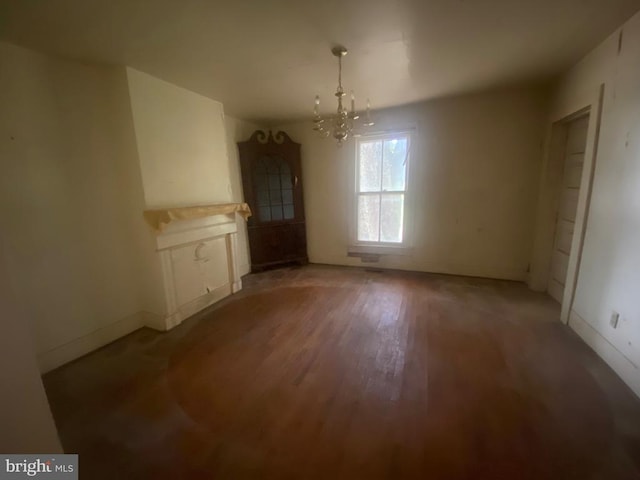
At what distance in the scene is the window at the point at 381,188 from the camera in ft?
12.3

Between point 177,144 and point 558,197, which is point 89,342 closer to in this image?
point 177,144

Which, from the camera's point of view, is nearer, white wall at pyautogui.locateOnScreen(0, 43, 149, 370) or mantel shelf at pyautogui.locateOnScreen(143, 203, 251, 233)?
white wall at pyautogui.locateOnScreen(0, 43, 149, 370)

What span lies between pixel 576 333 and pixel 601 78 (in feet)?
6.85

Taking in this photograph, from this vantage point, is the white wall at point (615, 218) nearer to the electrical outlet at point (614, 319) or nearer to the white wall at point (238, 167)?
the electrical outlet at point (614, 319)

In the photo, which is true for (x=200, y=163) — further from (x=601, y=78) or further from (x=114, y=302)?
(x=601, y=78)

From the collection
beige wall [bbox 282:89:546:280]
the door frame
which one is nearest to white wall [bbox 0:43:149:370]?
beige wall [bbox 282:89:546:280]

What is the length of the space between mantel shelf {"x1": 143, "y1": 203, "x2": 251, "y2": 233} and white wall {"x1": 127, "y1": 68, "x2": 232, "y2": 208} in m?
0.13

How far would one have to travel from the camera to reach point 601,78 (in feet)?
6.57

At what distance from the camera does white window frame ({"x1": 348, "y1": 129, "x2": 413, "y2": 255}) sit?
365cm

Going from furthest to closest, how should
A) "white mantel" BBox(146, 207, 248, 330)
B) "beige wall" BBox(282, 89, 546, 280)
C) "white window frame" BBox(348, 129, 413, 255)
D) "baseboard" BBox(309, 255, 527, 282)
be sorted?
"white window frame" BBox(348, 129, 413, 255) < "baseboard" BBox(309, 255, 527, 282) < "beige wall" BBox(282, 89, 546, 280) < "white mantel" BBox(146, 207, 248, 330)

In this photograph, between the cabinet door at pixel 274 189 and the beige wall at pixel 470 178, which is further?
the cabinet door at pixel 274 189

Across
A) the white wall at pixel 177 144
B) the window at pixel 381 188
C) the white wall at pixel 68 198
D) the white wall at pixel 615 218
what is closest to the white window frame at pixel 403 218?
the window at pixel 381 188

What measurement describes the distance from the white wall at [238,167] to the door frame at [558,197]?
372cm

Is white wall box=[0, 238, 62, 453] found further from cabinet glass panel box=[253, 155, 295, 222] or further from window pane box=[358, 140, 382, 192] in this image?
window pane box=[358, 140, 382, 192]
